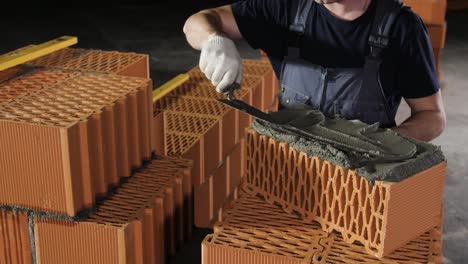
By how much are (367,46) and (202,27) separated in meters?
0.76

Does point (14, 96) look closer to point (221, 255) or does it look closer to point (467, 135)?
point (221, 255)

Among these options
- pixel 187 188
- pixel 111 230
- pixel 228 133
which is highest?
pixel 111 230

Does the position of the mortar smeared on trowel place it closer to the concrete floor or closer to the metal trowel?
the metal trowel

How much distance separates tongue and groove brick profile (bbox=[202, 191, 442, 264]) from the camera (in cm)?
185

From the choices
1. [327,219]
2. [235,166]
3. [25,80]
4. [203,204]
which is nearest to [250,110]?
[327,219]

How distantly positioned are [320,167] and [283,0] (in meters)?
1.21

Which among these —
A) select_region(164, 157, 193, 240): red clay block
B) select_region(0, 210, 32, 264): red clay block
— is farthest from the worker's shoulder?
select_region(0, 210, 32, 264): red clay block

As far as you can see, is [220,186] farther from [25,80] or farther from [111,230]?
[111,230]

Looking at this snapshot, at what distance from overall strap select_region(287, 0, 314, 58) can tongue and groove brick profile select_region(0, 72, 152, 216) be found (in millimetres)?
721

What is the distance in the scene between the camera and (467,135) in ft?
20.8

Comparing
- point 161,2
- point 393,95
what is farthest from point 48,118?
point 161,2

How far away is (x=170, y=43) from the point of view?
10289mm

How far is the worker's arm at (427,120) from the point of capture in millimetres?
2715

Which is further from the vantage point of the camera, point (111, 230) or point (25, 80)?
point (25, 80)
